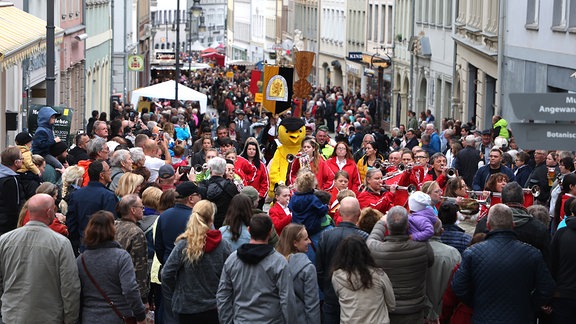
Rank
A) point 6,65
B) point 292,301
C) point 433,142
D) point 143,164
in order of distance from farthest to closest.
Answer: point 433,142
point 6,65
point 143,164
point 292,301

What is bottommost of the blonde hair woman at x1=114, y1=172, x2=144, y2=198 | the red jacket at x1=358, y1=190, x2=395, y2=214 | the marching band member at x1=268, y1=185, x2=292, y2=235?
the red jacket at x1=358, y1=190, x2=395, y2=214

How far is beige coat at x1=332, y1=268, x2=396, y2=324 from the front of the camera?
32.0ft

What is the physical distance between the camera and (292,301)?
959cm

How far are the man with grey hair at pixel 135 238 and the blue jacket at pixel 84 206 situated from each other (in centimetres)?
126

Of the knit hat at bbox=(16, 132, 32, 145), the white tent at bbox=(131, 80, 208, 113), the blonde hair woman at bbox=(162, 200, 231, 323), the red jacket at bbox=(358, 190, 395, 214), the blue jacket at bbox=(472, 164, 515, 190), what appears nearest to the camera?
the blonde hair woman at bbox=(162, 200, 231, 323)

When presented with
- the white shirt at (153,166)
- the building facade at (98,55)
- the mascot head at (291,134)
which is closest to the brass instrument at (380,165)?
the mascot head at (291,134)

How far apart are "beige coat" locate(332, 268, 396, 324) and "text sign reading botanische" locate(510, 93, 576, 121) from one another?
193 cm

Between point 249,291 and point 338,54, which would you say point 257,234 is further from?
point 338,54

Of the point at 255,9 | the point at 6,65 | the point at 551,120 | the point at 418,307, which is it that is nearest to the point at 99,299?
the point at 418,307

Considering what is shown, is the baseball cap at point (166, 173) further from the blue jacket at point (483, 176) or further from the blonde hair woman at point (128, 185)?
the blue jacket at point (483, 176)

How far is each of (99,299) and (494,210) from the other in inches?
119

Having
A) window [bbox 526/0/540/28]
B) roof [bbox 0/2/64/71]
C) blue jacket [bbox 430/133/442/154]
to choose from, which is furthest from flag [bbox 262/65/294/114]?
window [bbox 526/0/540/28]

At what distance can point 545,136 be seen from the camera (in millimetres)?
10758

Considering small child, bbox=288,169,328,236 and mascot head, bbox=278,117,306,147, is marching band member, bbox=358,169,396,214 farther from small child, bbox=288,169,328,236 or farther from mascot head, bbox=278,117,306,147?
mascot head, bbox=278,117,306,147
